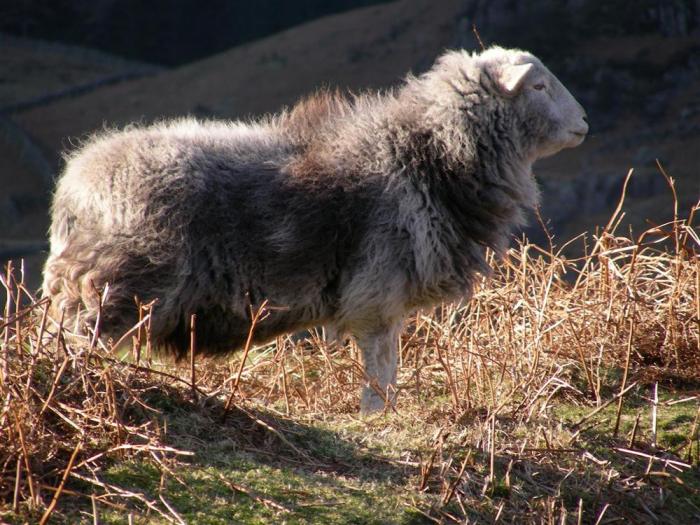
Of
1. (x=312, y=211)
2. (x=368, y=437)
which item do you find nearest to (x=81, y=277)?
(x=312, y=211)

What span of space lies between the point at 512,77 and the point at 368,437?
7.27 feet

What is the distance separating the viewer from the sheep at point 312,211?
4.91m

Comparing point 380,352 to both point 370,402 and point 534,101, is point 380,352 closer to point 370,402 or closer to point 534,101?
point 370,402

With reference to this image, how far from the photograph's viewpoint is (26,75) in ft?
81.0

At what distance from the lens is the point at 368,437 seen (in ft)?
13.4

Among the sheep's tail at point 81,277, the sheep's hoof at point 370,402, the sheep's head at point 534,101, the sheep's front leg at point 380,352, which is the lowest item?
the sheep's hoof at point 370,402

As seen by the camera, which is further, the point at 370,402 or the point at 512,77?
the point at 512,77

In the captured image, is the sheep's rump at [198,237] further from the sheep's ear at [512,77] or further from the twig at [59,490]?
the twig at [59,490]

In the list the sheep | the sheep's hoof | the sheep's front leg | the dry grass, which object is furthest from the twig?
the sheep's front leg

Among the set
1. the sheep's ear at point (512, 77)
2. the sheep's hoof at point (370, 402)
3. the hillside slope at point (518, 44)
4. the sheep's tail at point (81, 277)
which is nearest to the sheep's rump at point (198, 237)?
the sheep's tail at point (81, 277)

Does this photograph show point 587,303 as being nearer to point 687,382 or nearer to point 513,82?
point 687,382

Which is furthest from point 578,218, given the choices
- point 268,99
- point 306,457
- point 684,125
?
point 306,457

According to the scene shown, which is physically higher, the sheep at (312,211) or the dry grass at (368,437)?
the sheep at (312,211)

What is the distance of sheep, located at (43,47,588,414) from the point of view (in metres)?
4.91
